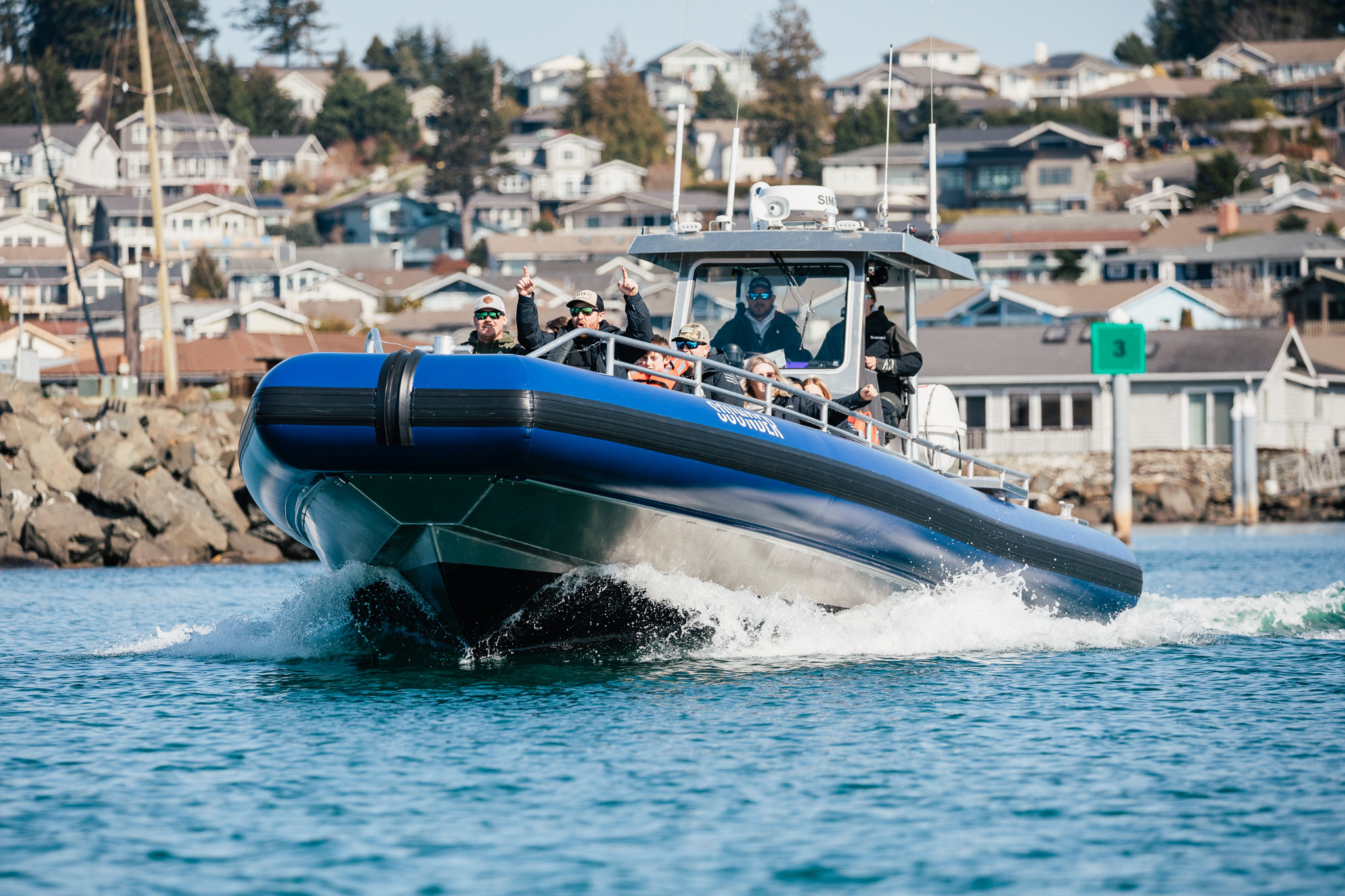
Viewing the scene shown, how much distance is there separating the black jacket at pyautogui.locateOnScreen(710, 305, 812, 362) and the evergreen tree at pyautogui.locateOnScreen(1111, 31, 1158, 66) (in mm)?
136680

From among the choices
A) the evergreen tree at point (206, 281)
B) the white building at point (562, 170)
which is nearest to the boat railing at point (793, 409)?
the evergreen tree at point (206, 281)

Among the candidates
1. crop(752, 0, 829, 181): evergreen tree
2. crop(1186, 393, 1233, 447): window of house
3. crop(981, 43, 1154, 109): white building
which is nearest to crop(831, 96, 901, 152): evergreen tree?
crop(752, 0, 829, 181): evergreen tree

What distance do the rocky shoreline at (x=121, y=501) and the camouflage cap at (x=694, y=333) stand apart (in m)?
14.4

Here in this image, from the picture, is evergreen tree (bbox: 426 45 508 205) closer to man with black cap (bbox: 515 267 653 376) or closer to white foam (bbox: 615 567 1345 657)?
white foam (bbox: 615 567 1345 657)

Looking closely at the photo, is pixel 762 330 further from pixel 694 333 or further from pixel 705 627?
pixel 705 627

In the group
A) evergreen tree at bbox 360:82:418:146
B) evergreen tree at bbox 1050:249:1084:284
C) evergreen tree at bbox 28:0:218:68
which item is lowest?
evergreen tree at bbox 1050:249:1084:284

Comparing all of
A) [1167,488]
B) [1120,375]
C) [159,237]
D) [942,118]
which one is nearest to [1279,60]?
[942,118]

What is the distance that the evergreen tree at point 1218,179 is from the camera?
Result: 8700 centimetres

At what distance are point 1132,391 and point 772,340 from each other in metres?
36.9

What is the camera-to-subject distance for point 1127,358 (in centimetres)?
3002

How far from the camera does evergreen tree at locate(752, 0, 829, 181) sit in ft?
325

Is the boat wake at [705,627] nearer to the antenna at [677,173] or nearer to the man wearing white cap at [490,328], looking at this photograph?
the man wearing white cap at [490,328]

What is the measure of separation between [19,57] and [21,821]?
10851 cm

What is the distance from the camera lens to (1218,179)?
286 ft
